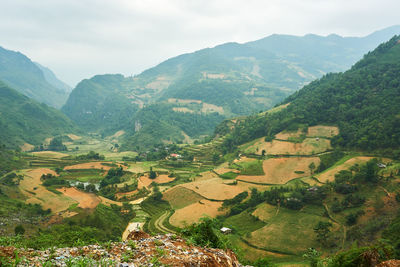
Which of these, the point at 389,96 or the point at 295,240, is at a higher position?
the point at 389,96

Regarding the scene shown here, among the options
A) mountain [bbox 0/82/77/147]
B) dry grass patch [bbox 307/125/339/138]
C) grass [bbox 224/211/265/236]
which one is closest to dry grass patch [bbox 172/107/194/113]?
mountain [bbox 0/82/77/147]

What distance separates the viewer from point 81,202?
167 ft

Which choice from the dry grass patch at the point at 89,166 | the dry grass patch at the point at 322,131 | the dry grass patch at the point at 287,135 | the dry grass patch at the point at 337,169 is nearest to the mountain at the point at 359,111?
the dry grass patch at the point at 322,131

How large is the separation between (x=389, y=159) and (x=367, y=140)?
708 cm

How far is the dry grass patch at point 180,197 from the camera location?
173ft

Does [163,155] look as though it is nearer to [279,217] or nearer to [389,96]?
[279,217]

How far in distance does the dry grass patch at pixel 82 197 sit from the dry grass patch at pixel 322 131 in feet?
A: 182

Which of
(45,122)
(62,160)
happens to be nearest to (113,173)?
(62,160)

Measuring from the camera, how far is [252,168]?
6119 cm

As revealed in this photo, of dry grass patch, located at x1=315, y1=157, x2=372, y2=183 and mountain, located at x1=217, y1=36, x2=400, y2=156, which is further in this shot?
mountain, located at x1=217, y1=36, x2=400, y2=156

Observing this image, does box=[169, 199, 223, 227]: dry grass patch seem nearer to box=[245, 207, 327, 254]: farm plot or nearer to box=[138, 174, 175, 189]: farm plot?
box=[245, 207, 327, 254]: farm plot

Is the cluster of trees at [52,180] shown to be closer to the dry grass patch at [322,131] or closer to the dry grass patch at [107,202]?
the dry grass patch at [107,202]

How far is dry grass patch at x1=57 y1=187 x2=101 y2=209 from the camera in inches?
1955

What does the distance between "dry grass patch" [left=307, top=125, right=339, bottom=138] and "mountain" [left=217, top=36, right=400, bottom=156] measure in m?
1.92
